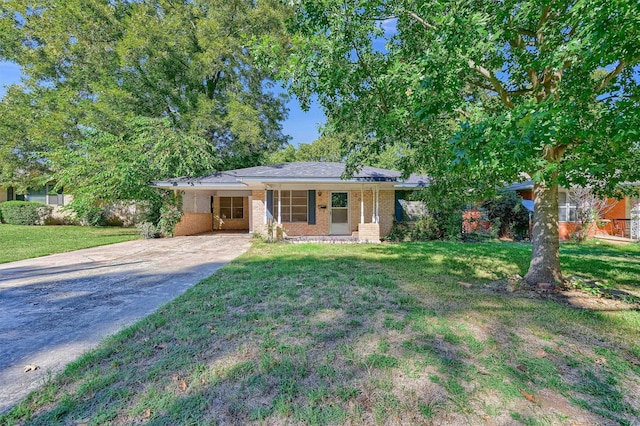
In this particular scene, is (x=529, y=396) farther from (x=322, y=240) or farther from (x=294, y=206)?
(x=294, y=206)

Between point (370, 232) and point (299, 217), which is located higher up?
point (299, 217)

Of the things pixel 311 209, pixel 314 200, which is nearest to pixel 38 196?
pixel 311 209

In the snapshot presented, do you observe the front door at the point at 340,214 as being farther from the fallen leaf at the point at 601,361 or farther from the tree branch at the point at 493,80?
the fallen leaf at the point at 601,361

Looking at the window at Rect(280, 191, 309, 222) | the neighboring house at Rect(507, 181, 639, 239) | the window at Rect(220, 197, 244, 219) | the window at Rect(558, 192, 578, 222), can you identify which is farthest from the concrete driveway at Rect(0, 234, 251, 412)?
the window at Rect(558, 192, 578, 222)

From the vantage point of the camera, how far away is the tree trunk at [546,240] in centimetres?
517

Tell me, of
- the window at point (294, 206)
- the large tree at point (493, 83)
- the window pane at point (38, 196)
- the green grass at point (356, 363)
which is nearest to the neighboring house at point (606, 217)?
the window at point (294, 206)

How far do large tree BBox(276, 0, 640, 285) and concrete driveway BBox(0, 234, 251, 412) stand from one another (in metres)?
4.39

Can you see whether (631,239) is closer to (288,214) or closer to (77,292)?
(288,214)

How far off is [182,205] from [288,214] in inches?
196

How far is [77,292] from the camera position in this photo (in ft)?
16.8

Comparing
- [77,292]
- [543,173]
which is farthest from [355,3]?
[77,292]

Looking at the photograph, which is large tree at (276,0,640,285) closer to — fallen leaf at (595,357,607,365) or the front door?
fallen leaf at (595,357,607,365)

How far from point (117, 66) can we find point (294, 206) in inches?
571

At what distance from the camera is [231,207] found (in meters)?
17.5
